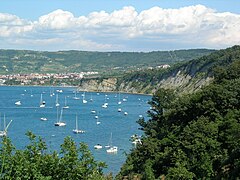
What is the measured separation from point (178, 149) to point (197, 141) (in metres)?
2.27

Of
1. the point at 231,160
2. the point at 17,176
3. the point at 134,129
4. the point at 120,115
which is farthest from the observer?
the point at 120,115

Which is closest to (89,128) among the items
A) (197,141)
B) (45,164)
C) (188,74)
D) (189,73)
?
(197,141)

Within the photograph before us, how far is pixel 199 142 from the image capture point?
32.3m

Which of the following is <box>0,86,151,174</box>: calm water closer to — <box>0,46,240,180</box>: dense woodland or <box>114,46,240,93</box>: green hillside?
<box>0,46,240,180</box>: dense woodland

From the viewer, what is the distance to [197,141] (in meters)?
32.3

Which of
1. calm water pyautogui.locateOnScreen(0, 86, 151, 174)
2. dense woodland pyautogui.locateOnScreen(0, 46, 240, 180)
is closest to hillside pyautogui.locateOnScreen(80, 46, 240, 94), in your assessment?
calm water pyautogui.locateOnScreen(0, 86, 151, 174)

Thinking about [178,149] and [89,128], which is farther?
[89,128]

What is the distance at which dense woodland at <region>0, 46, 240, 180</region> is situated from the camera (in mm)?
13305

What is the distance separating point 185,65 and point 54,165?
156 metres

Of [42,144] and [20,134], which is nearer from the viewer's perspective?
[42,144]

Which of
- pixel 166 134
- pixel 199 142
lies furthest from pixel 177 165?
pixel 166 134

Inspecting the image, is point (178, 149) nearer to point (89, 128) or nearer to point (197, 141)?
point (197, 141)

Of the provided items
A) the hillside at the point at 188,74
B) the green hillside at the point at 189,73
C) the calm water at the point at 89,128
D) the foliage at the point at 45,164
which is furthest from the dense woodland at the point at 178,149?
the green hillside at the point at 189,73

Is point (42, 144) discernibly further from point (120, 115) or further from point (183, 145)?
point (120, 115)
